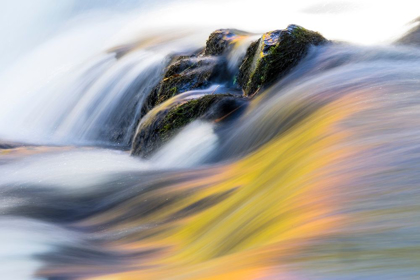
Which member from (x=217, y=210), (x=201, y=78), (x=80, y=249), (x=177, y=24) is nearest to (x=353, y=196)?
(x=217, y=210)

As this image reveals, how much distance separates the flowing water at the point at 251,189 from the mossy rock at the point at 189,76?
324mm

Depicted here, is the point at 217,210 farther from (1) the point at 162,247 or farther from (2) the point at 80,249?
(2) the point at 80,249

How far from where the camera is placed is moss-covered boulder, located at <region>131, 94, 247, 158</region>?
6832mm

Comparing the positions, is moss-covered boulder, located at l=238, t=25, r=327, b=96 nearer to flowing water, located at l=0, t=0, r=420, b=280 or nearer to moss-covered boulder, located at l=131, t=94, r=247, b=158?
flowing water, located at l=0, t=0, r=420, b=280

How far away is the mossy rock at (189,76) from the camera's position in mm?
8227

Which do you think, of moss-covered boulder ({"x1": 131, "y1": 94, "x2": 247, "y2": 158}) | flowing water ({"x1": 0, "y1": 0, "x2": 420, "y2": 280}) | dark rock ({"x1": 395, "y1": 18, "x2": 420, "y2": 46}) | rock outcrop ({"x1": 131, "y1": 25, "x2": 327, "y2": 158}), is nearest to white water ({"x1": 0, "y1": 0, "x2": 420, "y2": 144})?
A: dark rock ({"x1": 395, "y1": 18, "x2": 420, "y2": 46})

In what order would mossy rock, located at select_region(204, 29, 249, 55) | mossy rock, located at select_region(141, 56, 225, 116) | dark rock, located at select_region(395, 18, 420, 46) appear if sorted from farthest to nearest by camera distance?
mossy rock, located at select_region(204, 29, 249, 55)
mossy rock, located at select_region(141, 56, 225, 116)
dark rock, located at select_region(395, 18, 420, 46)

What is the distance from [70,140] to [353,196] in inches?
307

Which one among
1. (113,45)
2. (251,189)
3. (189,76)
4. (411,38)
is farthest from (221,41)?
(113,45)

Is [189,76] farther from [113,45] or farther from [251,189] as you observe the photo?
[113,45]

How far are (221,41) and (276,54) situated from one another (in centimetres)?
186

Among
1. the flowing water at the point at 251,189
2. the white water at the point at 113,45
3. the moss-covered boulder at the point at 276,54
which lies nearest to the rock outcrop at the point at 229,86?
the moss-covered boulder at the point at 276,54

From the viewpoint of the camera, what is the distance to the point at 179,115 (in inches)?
278

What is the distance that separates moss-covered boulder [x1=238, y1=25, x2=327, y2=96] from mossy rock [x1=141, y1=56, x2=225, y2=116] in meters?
0.83
